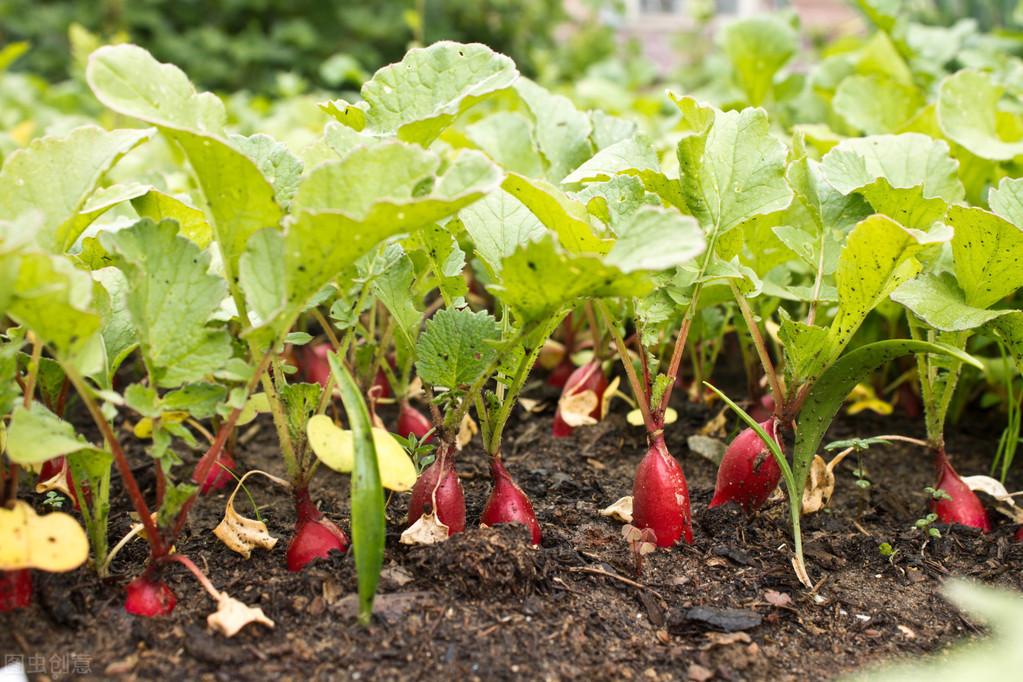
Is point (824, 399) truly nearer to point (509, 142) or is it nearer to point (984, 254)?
point (984, 254)

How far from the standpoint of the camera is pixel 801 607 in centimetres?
120

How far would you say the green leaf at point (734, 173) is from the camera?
4.04 feet

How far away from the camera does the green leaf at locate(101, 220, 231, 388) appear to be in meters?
1.03

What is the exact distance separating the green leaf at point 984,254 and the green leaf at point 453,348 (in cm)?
65

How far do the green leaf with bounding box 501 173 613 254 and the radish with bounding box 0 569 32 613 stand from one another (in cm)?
71

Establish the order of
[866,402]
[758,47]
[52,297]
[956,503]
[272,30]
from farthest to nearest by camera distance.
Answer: [272,30], [758,47], [866,402], [956,503], [52,297]

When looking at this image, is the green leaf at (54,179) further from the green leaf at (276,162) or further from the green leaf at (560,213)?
the green leaf at (560,213)

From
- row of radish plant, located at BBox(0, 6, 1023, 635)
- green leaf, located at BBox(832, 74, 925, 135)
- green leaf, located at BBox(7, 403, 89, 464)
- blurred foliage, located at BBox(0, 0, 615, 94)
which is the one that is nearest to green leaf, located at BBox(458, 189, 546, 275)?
row of radish plant, located at BBox(0, 6, 1023, 635)

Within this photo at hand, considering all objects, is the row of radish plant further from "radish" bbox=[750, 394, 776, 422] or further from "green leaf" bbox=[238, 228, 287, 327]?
"radish" bbox=[750, 394, 776, 422]

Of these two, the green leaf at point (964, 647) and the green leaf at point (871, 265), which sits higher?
the green leaf at point (871, 265)

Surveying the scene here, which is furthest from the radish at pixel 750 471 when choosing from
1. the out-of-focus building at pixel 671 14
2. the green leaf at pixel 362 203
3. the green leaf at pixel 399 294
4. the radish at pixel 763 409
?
the out-of-focus building at pixel 671 14

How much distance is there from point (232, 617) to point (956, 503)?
104 cm

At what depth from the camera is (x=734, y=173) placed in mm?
1254

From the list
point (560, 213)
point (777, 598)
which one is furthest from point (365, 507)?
point (777, 598)
